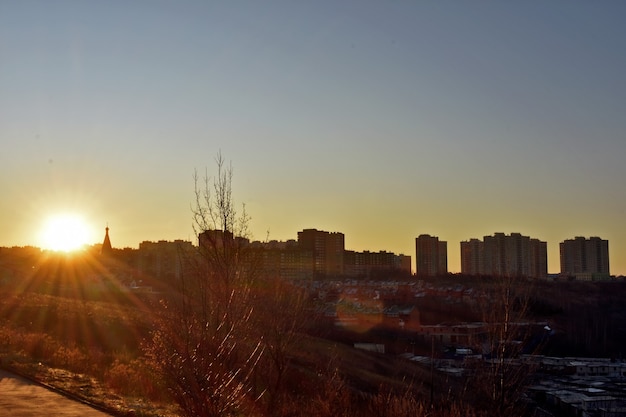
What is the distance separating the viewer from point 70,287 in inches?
2073

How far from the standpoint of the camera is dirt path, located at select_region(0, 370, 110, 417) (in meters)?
10.6

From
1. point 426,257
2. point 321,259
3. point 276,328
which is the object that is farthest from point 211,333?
point 426,257

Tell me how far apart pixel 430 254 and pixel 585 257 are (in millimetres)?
23599

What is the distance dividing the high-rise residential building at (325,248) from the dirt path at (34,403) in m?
66.6

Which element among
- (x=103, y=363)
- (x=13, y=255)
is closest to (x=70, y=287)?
(x=13, y=255)

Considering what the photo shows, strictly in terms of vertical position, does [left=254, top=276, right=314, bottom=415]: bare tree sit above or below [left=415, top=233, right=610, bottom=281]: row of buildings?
below

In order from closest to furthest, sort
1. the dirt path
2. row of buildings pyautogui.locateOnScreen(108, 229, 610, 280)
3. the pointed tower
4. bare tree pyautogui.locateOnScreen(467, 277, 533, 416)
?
the dirt path, bare tree pyautogui.locateOnScreen(467, 277, 533, 416), the pointed tower, row of buildings pyautogui.locateOnScreen(108, 229, 610, 280)

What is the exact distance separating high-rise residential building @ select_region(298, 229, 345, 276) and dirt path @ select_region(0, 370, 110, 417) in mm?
66574

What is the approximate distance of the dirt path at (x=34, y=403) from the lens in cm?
1055

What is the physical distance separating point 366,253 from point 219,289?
329 ft

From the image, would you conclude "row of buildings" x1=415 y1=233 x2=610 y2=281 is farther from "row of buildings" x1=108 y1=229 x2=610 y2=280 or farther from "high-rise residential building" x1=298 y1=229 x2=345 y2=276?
"high-rise residential building" x1=298 y1=229 x2=345 y2=276

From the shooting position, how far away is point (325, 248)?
9169cm

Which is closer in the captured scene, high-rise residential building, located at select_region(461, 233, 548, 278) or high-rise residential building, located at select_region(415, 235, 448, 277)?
high-rise residential building, located at select_region(461, 233, 548, 278)

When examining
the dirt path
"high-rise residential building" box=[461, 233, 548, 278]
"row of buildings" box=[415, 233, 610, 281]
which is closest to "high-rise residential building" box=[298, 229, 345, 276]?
"row of buildings" box=[415, 233, 610, 281]
